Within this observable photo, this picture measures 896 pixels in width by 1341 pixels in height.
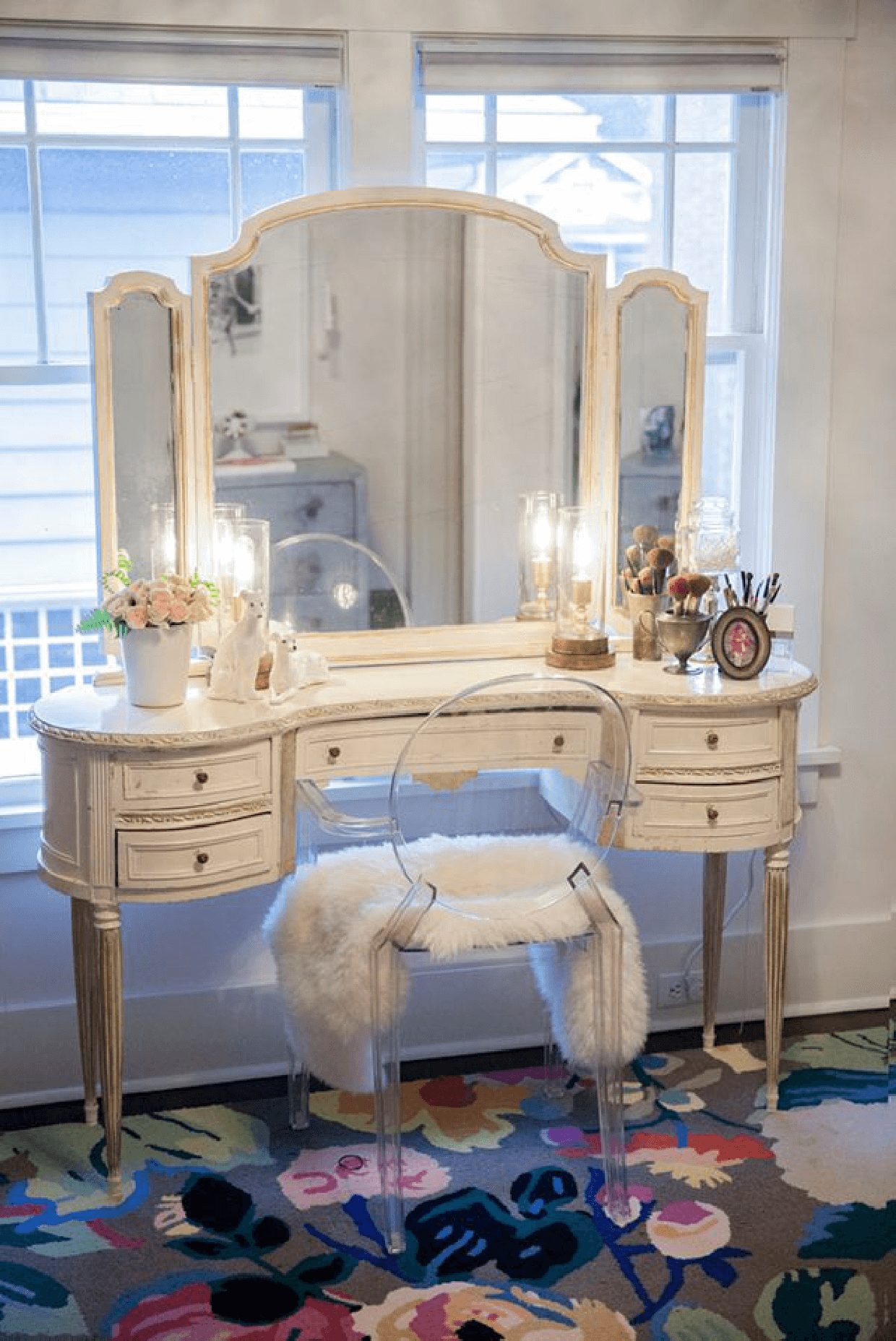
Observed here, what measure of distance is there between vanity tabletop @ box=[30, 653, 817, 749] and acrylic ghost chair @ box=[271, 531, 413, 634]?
104 millimetres

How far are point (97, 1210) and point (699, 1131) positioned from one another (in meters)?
1.15

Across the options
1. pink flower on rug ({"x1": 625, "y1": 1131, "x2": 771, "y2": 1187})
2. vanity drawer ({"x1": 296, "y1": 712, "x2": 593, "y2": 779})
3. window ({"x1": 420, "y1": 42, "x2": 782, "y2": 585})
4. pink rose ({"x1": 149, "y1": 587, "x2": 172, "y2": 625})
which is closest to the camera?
vanity drawer ({"x1": 296, "y1": 712, "x2": 593, "y2": 779})

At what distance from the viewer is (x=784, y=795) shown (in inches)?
121

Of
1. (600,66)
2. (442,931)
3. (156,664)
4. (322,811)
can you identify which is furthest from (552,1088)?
(600,66)

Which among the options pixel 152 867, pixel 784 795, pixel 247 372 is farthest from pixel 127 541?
pixel 784 795

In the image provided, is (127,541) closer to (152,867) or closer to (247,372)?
(247,372)

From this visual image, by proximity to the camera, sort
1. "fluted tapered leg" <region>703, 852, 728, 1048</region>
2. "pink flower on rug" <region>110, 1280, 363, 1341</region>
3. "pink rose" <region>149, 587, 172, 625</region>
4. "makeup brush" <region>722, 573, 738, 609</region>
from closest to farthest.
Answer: "pink flower on rug" <region>110, 1280, 363, 1341</region> → "pink rose" <region>149, 587, 172, 625</region> → "makeup brush" <region>722, 573, 738, 609</region> → "fluted tapered leg" <region>703, 852, 728, 1048</region>

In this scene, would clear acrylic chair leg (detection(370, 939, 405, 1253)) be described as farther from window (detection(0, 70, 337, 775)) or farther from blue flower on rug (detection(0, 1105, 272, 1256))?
window (detection(0, 70, 337, 775))

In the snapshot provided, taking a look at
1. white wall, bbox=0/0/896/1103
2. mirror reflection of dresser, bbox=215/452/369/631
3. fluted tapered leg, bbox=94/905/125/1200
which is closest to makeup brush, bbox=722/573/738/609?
white wall, bbox=0/0/896/1103

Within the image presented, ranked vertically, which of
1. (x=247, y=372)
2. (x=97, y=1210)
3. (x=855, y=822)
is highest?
(x=247, y=372)

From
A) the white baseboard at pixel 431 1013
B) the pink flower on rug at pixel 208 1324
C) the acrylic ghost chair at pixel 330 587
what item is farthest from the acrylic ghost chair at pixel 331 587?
the pink flower on rug at pixel 208 1324

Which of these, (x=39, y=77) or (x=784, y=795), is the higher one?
(x=39, y=77)

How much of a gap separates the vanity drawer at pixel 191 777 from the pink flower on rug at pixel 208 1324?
0.80 m

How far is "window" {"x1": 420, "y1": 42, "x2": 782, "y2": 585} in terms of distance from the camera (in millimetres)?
3277
